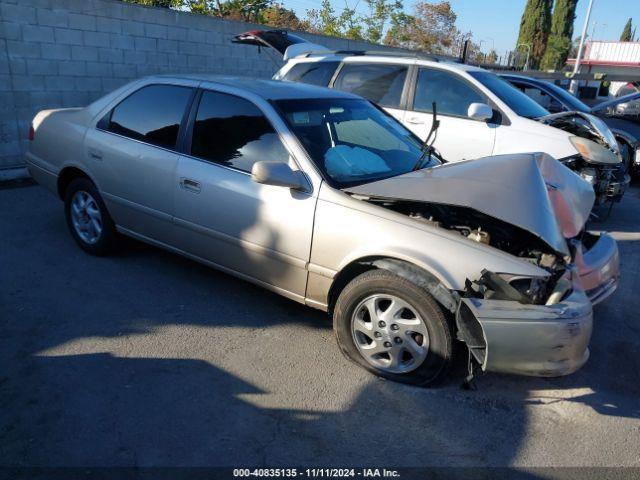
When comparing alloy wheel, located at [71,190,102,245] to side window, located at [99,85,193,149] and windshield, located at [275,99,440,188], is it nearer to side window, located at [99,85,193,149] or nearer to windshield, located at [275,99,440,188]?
side window, located at [99,85,193,149]

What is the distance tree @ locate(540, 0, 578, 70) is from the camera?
142 feet

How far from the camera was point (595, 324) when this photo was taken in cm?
421

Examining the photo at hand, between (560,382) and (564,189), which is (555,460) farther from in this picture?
(564,189)

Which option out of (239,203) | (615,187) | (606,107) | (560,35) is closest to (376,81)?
(615,187)

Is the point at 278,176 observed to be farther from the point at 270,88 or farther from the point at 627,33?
the point at 627,33

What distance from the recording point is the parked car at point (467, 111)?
642 centimetres

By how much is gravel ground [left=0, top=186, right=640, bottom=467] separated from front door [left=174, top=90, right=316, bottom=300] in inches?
18.2

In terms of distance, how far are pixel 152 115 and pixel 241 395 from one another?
99.1 inches

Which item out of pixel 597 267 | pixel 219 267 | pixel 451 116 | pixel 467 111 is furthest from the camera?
pixel 451 116

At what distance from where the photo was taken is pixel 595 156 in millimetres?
6316

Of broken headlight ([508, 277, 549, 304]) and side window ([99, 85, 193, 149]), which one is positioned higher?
side window ([99, 85, 193, 149])

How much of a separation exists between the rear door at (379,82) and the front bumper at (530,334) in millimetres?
4581

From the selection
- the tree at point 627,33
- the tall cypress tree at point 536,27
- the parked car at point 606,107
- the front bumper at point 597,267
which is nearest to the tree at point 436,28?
the tall cypress tree at point 536,27

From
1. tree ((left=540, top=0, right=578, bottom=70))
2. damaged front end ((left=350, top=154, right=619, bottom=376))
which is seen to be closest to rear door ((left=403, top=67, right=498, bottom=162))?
damaged front end ((left=350, top=154, right=619, bottom=376))
